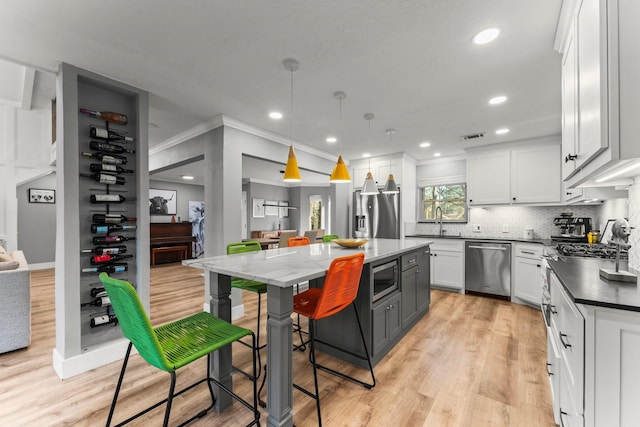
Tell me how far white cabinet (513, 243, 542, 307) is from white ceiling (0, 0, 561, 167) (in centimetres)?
172

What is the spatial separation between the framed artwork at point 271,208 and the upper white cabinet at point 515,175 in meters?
6.34

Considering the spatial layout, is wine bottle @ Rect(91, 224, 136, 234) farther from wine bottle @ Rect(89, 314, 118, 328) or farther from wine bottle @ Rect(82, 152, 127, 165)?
wine bottle @ Rect(89, 314, 118, 328)

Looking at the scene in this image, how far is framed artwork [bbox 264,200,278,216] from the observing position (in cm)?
A: 937

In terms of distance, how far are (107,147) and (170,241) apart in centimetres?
549

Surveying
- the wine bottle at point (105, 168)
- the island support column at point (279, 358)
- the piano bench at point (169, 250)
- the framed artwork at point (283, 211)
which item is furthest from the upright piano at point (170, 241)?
the island support column at point (279, 358)

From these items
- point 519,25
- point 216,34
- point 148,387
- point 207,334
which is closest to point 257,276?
point 207,334

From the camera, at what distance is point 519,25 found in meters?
1.73

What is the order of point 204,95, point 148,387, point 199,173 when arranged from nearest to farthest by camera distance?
point 148,387 < point 204,95 < point 199,173

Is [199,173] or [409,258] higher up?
[199,173]

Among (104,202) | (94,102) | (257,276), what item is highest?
(94,102)

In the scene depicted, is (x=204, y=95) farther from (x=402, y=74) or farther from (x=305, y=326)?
(x=305, y=326)

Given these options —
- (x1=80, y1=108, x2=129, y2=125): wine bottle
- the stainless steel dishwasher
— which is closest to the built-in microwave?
the stainless steel dishwasher

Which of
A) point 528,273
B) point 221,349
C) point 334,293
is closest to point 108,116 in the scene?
point 221,349

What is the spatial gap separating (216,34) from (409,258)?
254 centimetres
